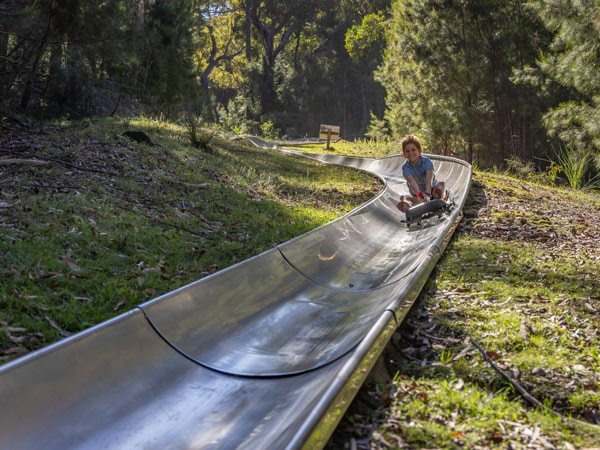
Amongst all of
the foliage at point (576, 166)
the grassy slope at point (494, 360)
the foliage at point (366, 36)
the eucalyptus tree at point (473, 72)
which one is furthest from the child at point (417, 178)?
the foliage at point (366, 36)

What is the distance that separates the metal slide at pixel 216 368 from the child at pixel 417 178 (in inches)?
126

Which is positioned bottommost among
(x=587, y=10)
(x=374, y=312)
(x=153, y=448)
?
(x=153, y=448)

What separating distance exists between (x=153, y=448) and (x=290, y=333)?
1819 mm

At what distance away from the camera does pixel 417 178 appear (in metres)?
9.62

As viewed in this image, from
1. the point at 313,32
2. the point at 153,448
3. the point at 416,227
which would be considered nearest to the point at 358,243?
the point at 416,227

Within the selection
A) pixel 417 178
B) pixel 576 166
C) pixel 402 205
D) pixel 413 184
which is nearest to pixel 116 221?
pixel 402 205

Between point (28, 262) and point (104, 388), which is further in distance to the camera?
point (28, 262)

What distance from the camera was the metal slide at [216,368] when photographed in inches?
126

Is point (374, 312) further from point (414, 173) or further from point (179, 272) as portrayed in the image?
point (414, 173)

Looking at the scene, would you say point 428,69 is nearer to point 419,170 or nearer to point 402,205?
point 419,170

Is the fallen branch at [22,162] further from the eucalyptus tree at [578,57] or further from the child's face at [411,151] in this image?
the eucalyptus tree at [578,57]

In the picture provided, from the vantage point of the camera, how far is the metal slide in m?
3.19

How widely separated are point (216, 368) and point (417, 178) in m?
6.23

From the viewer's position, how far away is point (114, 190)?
8375 millimetres
